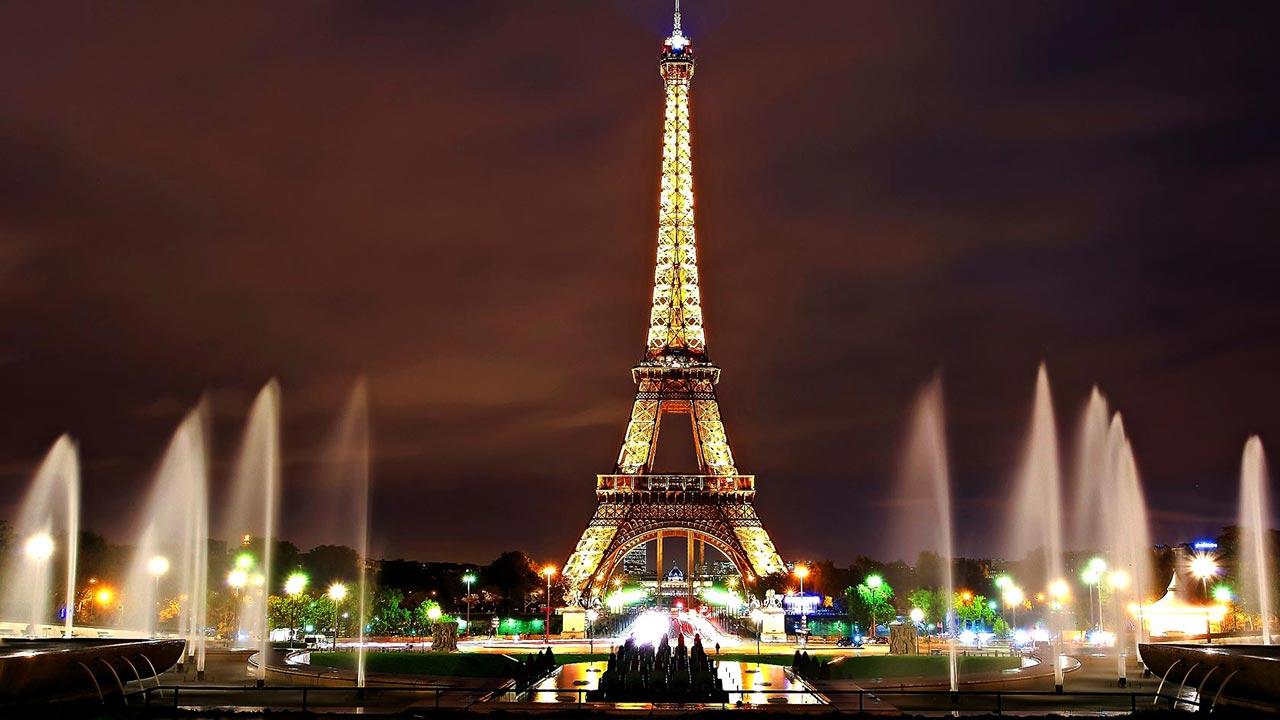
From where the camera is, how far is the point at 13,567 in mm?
76875

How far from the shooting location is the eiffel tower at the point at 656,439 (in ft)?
303

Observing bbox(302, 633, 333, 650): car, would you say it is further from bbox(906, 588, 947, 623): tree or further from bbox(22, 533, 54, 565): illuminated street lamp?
bbox(906, 588, 947, 623): tree

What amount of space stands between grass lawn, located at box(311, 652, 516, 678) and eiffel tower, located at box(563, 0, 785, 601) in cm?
4379

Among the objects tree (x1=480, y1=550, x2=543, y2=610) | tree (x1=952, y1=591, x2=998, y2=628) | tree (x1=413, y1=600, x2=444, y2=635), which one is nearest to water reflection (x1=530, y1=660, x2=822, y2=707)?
tree (x1=413, y1=600, x2=444, y2=635)

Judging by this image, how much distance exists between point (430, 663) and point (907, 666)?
16.3 meters

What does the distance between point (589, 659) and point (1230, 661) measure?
29.1 metres

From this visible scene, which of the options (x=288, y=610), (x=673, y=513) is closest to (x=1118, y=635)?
(x=288, y=610)

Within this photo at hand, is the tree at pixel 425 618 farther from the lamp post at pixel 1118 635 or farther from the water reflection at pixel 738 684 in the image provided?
the lamp post at pixel 1118 635

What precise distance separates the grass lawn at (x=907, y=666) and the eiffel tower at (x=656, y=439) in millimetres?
44855

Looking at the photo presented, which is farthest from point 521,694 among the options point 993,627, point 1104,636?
point 993,627

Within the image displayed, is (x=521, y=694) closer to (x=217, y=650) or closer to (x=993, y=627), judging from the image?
(x=217, y=650)

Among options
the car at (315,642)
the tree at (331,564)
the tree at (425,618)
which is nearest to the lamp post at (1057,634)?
the car at (315,642)

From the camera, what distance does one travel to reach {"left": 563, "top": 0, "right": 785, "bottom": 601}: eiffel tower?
3634 inches

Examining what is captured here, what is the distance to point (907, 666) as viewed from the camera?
4272 centimetres
